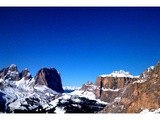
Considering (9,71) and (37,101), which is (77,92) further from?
(9,71)

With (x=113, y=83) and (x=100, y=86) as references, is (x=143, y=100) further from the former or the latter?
(x=100, y=86)

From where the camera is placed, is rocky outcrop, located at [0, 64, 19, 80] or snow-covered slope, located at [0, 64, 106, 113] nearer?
snow-covered slope, located at [0, 64, 106, 113]

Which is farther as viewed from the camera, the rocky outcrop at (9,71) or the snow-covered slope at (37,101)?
the rocky outcrop at (9,71)

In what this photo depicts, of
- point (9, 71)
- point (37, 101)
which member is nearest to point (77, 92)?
point (37, 101)

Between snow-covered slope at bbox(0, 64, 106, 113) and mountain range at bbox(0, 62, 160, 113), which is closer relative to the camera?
snow-covered slope at bbox(0, 64, 106, 113)

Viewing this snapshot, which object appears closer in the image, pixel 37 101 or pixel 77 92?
pixel 37 101

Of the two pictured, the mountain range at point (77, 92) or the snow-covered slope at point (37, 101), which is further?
the mountain range at point (77, 92)
